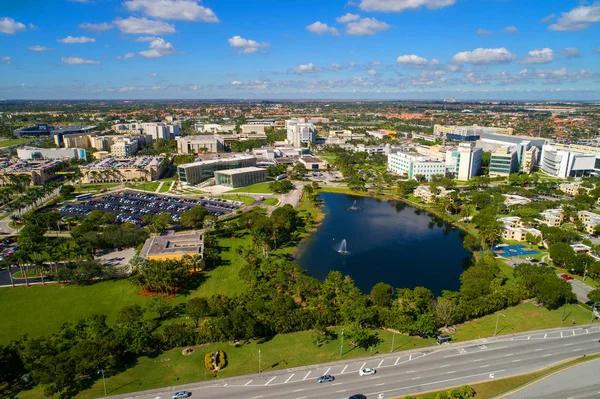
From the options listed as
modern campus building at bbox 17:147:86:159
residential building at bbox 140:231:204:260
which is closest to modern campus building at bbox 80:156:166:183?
modern campus building at bbox 17:147:86:159

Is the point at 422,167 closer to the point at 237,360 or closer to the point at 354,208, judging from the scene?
the point at 354,208

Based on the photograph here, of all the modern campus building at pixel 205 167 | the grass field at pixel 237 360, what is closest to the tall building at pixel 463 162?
the modern campus building at pixel 205 167

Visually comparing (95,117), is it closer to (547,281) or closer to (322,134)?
(322,134)

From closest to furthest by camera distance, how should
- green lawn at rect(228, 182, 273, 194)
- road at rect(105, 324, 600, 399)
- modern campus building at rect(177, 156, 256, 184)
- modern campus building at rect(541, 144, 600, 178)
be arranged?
road at rect(105, 324, 600, 399) < green lawn at rect(228, 182, 273, 194) < modern campus building at rect(177, 156, 256, 184) < modern campus building at rect(541, 144, 600, 178)

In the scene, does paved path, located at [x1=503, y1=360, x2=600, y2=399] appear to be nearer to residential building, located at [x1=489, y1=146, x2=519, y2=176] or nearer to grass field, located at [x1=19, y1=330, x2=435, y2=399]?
grass field, located at [x1=19, y1=330, x2=435, y2=399]

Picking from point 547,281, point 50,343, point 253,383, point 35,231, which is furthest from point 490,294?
point 35,231
